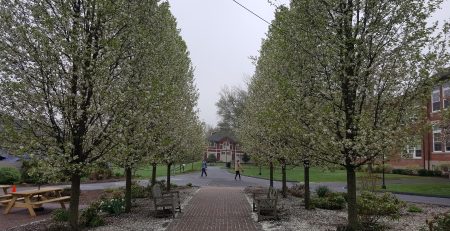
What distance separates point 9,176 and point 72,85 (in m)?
22.8

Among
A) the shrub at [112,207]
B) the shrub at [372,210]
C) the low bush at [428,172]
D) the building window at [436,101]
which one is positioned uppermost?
the building window at [436,101]

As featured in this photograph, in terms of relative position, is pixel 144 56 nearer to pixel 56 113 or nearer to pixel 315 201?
pixel 56 113

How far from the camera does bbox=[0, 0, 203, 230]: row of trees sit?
789 centimetres

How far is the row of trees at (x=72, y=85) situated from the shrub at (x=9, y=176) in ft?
71.2

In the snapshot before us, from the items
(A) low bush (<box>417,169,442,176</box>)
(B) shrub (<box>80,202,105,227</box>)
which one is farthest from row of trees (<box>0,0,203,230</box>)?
(A) low bush (<box>417,169,442,176</box>)

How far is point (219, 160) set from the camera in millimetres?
99375

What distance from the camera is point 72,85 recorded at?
8219mm

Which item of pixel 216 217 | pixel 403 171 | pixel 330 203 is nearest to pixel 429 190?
pixel 330 203

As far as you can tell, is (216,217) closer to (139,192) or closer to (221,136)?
(139,192)

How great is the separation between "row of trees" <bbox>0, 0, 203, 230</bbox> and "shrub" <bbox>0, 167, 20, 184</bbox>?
71.2 ft

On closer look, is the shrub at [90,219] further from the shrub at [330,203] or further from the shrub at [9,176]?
the shrub at [9,176]

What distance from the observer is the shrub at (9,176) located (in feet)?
89.8

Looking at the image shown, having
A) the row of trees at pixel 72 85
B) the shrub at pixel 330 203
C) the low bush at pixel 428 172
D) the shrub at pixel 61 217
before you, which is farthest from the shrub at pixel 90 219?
the low bush at pixel 428 172

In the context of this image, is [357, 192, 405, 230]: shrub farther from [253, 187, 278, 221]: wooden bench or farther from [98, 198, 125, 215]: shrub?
[98, 198, 125, 215]: shrub
